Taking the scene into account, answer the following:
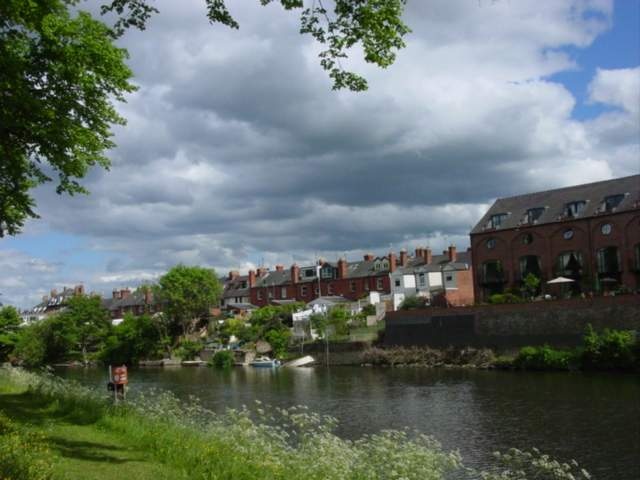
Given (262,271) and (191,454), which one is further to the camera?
(262,271)

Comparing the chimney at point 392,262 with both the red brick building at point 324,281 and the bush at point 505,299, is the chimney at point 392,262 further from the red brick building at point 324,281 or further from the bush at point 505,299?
the bush at point 505,299

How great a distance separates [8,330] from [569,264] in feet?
214

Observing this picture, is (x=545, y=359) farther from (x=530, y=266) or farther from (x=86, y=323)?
(x=86, y=323)

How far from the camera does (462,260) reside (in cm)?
8331

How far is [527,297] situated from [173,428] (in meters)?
50.2

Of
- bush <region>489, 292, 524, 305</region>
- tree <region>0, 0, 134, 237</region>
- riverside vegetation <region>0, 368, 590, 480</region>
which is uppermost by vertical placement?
tree <region>0, 0, 134, 237</region>

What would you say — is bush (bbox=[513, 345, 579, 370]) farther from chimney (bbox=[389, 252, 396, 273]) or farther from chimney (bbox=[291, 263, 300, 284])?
chimney (bbox=[291, 263, 300, 284])

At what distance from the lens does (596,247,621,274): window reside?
5553 centimetres

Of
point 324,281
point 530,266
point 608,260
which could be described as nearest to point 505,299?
point 530,266

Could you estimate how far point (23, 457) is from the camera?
9.33 meters

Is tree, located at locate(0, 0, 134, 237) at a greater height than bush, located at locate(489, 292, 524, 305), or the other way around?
tree, located at locate(0, 0, 134, 237)

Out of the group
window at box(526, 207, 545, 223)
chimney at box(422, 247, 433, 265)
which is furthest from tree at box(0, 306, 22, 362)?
window at box(526, 207, 545, 223)

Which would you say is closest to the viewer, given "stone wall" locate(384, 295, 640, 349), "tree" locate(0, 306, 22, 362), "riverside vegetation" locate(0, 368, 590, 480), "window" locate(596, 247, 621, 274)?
"riverside vegetation" locate(0, 368, 590, 480)

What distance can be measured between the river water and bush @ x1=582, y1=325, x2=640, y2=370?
1.86m
